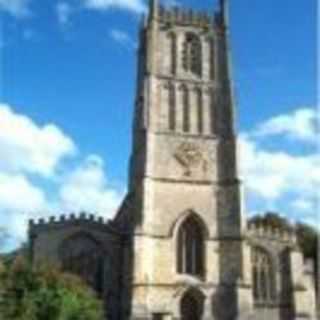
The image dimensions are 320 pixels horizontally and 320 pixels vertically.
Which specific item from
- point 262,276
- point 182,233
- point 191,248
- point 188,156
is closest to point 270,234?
point 262,276

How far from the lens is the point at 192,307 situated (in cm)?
4725

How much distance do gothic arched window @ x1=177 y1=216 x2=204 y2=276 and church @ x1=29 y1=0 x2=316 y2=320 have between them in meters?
0.06

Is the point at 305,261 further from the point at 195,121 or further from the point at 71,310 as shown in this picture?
the point at 71,310

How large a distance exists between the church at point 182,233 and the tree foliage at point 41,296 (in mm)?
8492

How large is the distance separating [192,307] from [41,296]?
14.9 m

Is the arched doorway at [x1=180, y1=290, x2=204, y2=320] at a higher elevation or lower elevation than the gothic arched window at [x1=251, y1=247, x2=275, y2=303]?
lower

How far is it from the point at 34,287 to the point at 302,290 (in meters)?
20.5

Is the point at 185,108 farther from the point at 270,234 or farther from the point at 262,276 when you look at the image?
the point at 262,276

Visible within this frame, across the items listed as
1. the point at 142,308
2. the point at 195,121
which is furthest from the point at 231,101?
the point at 142,308

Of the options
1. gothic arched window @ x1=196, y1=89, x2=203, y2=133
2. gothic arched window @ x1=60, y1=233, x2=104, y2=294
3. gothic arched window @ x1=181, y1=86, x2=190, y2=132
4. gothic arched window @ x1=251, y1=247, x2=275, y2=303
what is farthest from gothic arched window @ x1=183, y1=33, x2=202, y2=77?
gothic arched window @ x1=60, y1=233, x2=104, y2=294

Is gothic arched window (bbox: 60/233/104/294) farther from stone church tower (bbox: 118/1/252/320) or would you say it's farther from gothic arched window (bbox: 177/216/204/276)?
gothic arched window (bbox: 177/216/204/276)

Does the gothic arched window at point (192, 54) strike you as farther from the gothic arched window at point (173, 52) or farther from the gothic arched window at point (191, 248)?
the gothic arched window at point (191, 248)

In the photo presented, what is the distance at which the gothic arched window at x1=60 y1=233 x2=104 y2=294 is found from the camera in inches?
1911

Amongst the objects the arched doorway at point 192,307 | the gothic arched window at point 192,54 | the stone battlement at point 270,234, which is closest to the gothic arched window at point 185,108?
the gothic arched window at point 192,54
